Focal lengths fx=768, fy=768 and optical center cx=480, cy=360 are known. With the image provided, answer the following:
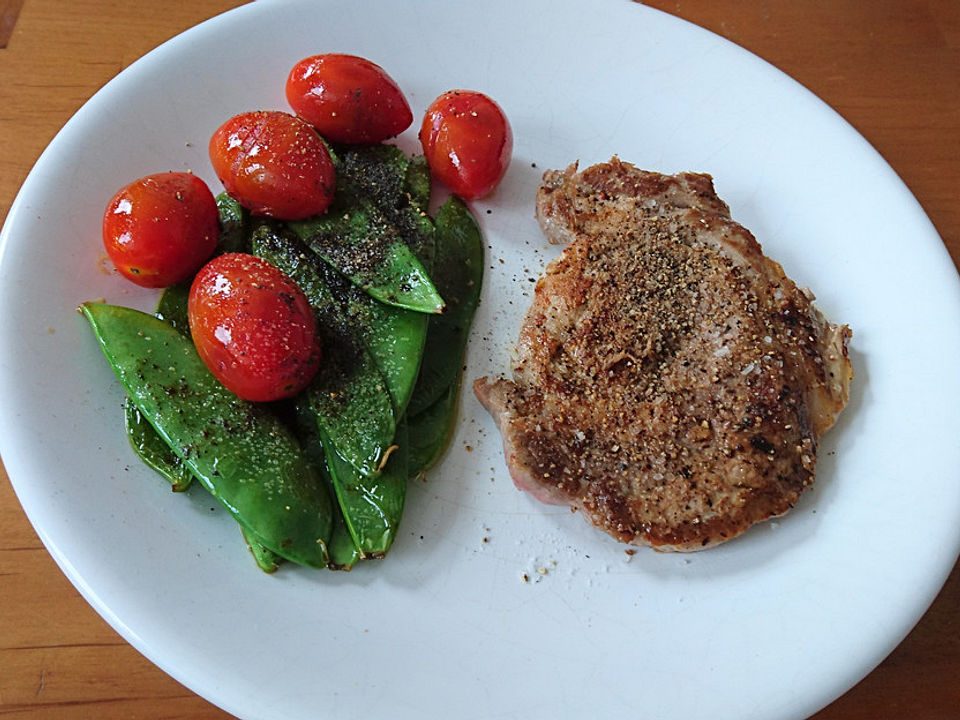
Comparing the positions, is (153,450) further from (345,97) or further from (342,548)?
(345,97)

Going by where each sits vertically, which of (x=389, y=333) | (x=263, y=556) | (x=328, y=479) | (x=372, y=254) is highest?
(x=372, y=254)

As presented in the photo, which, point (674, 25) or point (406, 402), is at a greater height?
point (674, 25)

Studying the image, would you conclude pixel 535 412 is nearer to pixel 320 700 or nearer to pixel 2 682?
A: pixel 320 700

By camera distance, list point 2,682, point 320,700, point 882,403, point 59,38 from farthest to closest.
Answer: point 59,38
point 882,403
point 2,682
point 320,700

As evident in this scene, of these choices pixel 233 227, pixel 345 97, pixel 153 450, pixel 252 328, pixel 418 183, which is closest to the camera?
pixel 252 328

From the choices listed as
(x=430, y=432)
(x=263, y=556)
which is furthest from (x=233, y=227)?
(x=263, y=556)

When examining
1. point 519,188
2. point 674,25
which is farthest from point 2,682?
point 674,25

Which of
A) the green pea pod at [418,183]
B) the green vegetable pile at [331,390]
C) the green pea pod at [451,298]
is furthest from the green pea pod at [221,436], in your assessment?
the green pea pod at [418,183]
